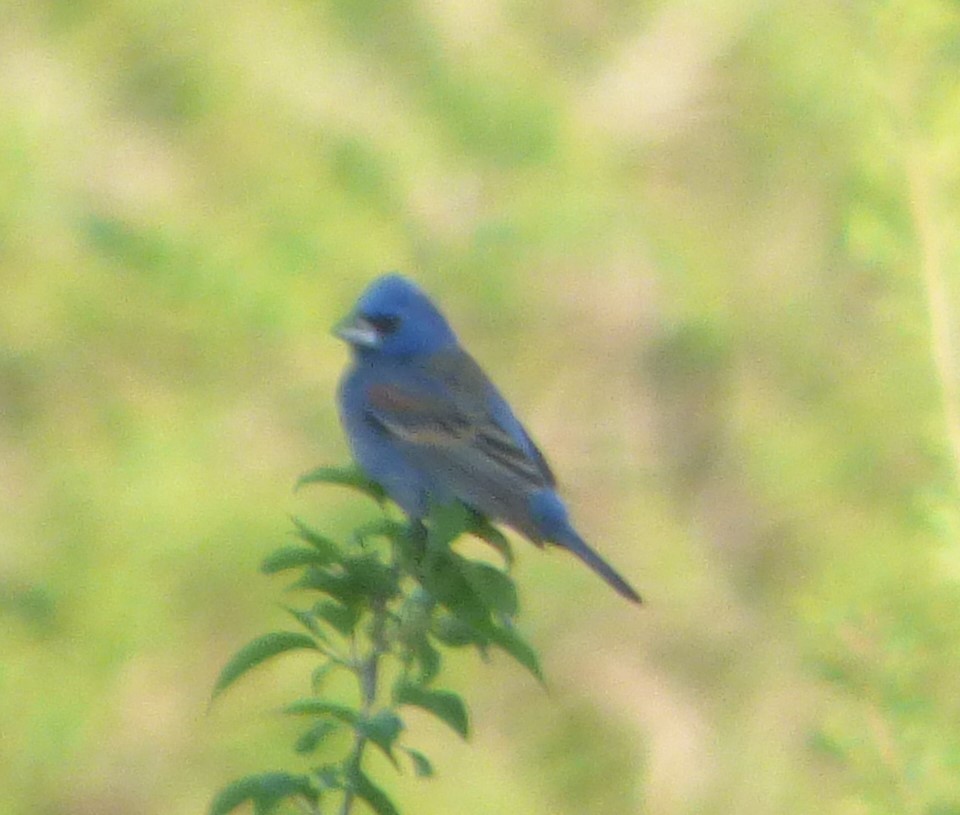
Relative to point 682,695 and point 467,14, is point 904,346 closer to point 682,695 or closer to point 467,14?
point 682,695

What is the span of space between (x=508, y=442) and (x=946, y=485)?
0.97 m

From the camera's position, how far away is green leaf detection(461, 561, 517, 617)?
172 cm

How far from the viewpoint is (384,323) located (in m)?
3.45

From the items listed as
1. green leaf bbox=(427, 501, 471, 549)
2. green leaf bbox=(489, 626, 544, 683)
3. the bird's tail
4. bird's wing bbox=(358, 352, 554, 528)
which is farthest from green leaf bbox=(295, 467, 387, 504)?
bird's wing bbox=(358, 352, 554, 528)

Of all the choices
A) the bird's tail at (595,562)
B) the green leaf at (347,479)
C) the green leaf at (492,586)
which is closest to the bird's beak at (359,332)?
the bird's tail at (595,562)

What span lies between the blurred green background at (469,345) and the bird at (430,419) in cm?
148

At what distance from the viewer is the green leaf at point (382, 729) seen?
158 centimetres

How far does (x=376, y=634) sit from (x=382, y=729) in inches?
6.8

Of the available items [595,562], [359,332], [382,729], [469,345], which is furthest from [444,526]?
[469,345]

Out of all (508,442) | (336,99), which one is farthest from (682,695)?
(508,442)

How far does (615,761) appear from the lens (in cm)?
566

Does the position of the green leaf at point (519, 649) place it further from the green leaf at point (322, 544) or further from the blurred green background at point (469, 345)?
the blurred green background at point (469, 345)

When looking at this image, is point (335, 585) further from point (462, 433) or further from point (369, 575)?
point (462, 433)

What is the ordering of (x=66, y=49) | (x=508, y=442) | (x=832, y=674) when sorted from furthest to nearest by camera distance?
(x=66, y=49) < (x=508, y=442) < (x=832, y=674)
